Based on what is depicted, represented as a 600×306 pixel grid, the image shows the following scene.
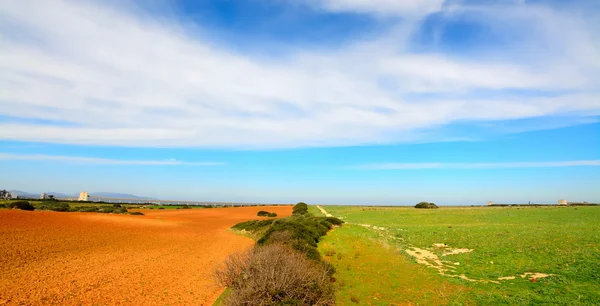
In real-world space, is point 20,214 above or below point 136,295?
above

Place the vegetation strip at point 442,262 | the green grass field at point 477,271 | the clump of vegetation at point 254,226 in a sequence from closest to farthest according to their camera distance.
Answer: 1. the green grass field at point 477,271
2. the vegetation strip at point 442,262
3. the clump of vegetation at point 254,226

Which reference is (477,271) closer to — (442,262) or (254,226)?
(442,262)

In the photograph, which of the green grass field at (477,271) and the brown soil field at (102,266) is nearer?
the green grass field at (477,271)

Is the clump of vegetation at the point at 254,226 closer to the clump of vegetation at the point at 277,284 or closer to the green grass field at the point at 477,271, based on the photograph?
the green grass field at the point at 477,271

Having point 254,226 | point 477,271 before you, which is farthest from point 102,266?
point 477,271

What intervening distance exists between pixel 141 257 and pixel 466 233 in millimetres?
29684

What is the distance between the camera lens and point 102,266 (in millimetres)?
18703

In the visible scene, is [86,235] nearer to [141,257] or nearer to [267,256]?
[141,257]

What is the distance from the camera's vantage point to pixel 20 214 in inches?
1332

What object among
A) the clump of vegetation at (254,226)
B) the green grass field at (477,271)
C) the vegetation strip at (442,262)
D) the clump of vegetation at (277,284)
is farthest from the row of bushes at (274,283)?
the clump of vegetation at (254,226)

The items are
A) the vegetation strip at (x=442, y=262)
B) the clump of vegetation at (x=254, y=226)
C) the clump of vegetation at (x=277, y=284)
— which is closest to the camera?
the clump of vegetation at (x=277, y=284)

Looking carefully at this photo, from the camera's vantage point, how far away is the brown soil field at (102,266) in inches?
543

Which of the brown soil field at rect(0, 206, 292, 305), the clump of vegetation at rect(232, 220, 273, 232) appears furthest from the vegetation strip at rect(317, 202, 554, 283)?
the clump of vegetation at rect(232, 220, 273, 232)

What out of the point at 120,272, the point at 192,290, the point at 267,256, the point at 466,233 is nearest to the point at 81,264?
the point at 120,272
